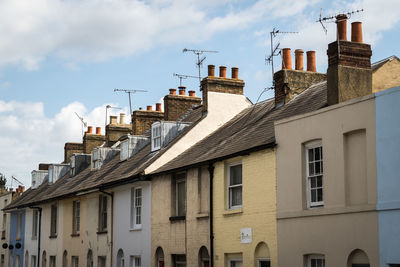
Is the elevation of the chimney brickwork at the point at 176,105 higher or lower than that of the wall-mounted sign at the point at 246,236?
higher

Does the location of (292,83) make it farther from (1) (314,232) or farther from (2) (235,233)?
(1) (314,232)

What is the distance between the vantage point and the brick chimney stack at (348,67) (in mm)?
18000

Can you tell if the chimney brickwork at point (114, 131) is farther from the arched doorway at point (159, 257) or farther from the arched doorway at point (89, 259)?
the arched doorway at point (159, 257)

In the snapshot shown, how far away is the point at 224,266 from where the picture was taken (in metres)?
20.4

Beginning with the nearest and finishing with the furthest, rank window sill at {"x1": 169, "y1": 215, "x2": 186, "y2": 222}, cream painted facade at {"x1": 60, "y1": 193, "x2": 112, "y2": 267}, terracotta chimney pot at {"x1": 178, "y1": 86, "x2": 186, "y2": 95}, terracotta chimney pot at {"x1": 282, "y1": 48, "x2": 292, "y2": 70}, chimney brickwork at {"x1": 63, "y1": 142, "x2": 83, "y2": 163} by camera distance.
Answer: window sill at {"x1": 169, "y1": 215, "x2": 186, "y2": 222}, terracotta chimney pot at {"x1": 282, "y1": 48, "x2": 292, "y2": 70}, cream painted facade at {"x1": 60, "y1": 193, "x2": 112, "y2": 267}, terracotta chimney pot at {"x1": 178, "y1": 86, "x2": 186, "y2": 95}, chimney brickwork at {"x1": 63, "y1": 142, "x2": 83, "y2": 163}

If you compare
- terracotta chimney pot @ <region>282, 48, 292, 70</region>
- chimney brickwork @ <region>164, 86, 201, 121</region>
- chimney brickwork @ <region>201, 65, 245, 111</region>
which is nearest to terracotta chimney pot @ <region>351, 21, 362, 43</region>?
terracotta chimney pot @ <region>282, 48, 292, 70</region>

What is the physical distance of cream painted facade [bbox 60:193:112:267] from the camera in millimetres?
29903

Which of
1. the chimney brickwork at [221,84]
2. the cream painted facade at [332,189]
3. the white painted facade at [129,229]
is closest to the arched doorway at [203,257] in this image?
the white painted facade at [129,229]

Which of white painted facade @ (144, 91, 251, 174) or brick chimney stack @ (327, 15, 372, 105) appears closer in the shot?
brick chimney stack @ (327, 15, 372, 105)

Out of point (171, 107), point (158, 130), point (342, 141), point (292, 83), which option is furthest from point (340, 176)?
point (171, 107)

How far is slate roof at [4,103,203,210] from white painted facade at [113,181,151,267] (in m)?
0.57

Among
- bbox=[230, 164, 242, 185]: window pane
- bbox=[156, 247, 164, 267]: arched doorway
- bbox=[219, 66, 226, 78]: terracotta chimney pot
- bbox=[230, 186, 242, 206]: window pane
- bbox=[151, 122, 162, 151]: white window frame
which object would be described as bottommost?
bbox=[156, 247, 164, 267]: arched doorway

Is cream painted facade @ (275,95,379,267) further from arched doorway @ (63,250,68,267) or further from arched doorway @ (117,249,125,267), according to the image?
arched doorway @ (63,250,68,267)

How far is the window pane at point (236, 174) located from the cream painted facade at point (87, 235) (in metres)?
10.3
